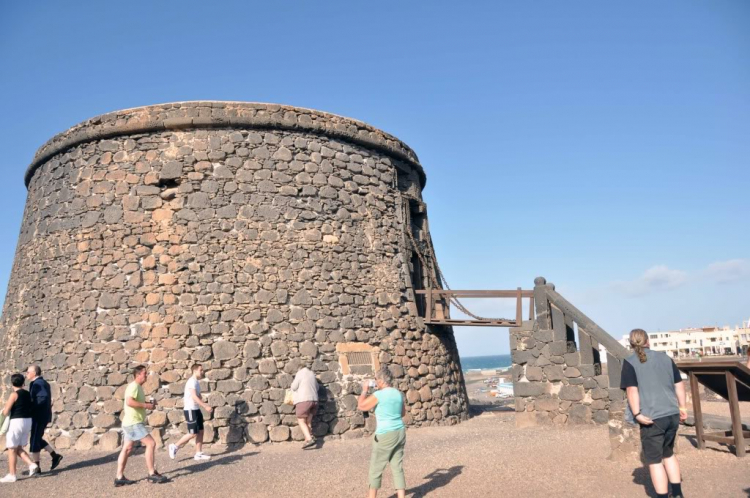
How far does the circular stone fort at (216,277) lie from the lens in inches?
391

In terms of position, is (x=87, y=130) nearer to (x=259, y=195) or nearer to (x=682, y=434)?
(x=259, y=195)

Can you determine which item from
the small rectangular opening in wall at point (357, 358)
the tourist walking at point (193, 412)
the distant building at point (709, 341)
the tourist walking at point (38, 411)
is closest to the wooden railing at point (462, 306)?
the small rectangular opening in wall at point (357, 358)

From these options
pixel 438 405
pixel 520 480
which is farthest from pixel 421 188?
pixel 520 480

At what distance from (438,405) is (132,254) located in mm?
6433

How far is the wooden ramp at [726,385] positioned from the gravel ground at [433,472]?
176mm

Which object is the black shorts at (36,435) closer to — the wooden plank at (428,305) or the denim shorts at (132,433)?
the denim shorts at (132,433)

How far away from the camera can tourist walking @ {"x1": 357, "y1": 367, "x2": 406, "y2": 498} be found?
5.49 metres

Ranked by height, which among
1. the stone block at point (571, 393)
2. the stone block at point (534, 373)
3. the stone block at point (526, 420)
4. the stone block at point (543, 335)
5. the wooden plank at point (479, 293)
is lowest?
the stone block at point (526, 420)

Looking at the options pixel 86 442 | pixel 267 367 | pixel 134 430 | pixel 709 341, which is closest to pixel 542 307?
pixel 267 367

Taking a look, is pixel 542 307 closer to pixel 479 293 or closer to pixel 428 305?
pixel 479 293

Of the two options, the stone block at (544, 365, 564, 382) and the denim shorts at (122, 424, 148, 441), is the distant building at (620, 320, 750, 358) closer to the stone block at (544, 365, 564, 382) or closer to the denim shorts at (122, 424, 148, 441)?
the stone block at (544, 365, 564, 382)

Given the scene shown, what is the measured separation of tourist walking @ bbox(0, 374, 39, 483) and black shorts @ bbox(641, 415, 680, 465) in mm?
7031

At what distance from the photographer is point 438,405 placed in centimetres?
1197

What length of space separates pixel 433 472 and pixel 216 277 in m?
5.20
